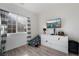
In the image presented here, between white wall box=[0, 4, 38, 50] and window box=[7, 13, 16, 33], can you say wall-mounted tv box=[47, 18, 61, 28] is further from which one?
window box=[7, 13, 16, 33]

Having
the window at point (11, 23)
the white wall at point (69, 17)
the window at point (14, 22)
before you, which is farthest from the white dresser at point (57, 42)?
the window at point (11, 23)

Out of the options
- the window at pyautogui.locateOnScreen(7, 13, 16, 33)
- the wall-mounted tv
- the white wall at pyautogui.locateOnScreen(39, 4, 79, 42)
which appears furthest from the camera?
the wall-mounted tv

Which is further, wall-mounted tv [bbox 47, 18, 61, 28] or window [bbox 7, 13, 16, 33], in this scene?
wall-mounted tv [bbox 47, 18, 61, 28]

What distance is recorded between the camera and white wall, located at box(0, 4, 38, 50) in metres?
2.52

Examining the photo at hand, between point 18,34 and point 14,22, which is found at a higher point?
point 14,22

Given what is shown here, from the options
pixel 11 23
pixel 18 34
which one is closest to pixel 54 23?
pixel 18 34

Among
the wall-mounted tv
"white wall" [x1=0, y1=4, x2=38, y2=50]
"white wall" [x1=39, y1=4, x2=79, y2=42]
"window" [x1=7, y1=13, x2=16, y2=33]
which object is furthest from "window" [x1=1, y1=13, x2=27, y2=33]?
"white wall" [x1=39, y1=4, x2=79, y2=42]

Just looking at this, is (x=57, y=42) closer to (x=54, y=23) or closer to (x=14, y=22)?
(x=54, y=23)

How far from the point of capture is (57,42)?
268cm

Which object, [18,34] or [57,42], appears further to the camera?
[18,34]

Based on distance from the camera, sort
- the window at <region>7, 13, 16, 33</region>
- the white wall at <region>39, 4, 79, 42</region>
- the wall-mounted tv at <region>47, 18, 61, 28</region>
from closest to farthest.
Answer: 1. the white wall at <region>39, 4, 79, 42</region>
2. the window at <region>7, 13, 16, 33</region>
3. the wall-mounted tv at <region>47, 18, 61, 28</region>

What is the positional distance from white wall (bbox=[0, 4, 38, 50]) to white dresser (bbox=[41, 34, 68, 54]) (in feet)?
2.61

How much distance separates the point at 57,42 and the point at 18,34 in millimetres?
1888

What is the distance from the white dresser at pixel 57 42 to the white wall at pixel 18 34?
0.80 metres
